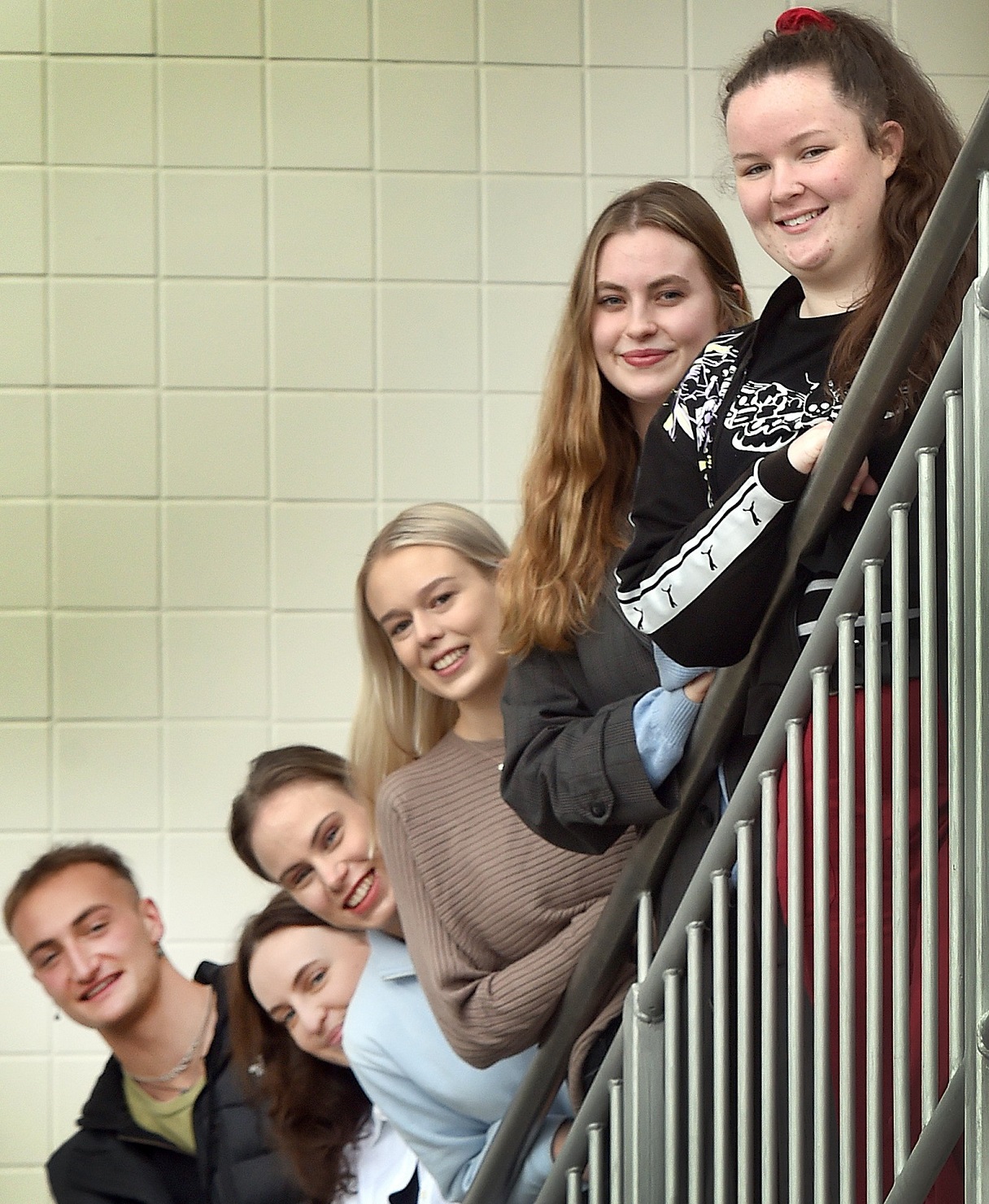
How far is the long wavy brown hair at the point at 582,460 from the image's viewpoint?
1.77 meters

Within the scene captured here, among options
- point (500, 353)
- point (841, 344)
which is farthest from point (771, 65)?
point (500, 353)

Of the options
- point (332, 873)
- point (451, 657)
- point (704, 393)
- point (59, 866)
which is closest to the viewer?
point (704, 393)

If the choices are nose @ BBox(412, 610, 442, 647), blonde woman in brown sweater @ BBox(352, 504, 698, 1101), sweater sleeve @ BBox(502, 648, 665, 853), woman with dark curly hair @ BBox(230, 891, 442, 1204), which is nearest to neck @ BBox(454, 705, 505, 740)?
blonde woman in brown sweater @ BBox(352, 504, 698, 1101)

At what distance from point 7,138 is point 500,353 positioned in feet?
3.47

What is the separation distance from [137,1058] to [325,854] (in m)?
0.54

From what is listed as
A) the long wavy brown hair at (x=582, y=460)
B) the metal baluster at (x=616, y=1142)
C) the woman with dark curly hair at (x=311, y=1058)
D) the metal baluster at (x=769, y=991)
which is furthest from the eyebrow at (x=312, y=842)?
the metal baluster at (x=769, y=991)

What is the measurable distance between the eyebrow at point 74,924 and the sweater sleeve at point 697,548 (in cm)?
157

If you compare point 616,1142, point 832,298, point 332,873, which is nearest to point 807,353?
point 832,298

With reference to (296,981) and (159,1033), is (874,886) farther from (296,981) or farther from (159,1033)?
(159,1033)

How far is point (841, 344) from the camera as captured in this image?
1368mm

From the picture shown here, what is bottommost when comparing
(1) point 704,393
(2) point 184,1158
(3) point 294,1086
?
(2) point 184,1158

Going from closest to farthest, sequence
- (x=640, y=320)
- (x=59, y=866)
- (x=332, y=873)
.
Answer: (x=640, y=320)
(x=332, y=873)
(x=59, y=866)

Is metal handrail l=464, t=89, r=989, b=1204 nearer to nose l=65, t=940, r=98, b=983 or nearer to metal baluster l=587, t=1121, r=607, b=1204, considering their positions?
metal baluster l=587, t=1121, r=607, b=1204

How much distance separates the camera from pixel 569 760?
1.63 metres
